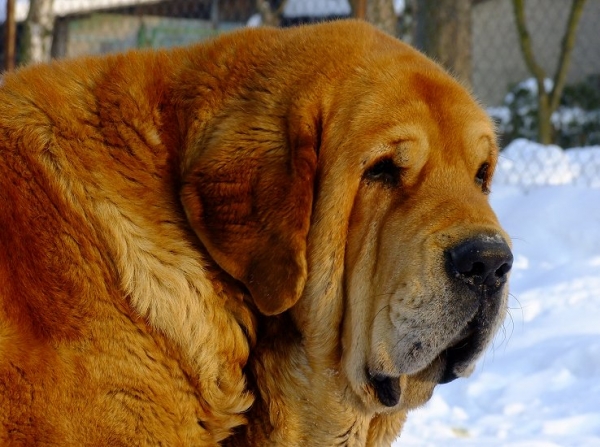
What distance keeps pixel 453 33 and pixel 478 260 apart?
20.6ft

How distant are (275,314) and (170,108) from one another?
72 cm

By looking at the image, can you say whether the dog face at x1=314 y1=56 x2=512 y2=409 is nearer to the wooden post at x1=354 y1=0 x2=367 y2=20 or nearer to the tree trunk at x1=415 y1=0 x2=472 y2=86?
the wooden post at x1=354 y1=0 x2=367 y2=20

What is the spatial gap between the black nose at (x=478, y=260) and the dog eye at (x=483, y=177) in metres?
0.44

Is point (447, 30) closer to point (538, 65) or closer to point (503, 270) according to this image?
point (538, 65)

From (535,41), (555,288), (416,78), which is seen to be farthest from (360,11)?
(535,41)

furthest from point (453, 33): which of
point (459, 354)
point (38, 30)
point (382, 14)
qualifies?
point (459, 354)

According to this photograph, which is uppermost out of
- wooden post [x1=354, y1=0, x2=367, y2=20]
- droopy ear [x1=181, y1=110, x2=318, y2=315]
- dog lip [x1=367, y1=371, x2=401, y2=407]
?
droopy ear [x1=181, y1=110, x2=318, y2=315]

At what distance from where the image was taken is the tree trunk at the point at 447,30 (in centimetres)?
841

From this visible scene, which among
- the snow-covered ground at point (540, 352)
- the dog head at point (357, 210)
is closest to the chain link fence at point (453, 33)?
the snow-covered ground at point (540, 352)

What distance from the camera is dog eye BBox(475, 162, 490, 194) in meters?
2.98

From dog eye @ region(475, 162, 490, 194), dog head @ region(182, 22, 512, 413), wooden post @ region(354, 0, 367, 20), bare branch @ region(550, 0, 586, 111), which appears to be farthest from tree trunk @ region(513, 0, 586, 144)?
dog head @ region(182, 22, 512, 413)

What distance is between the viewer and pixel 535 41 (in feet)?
64.3

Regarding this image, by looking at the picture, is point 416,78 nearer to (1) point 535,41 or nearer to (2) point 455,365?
(2) point 455,365

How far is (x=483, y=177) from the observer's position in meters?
3.04
